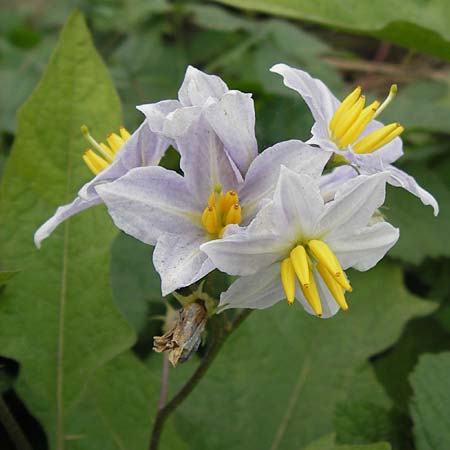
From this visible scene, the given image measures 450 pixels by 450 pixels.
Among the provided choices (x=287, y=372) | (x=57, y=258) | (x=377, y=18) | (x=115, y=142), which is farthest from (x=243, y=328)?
(x=377, y=18)

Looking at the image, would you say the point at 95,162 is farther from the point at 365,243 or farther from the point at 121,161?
the point at 365,243

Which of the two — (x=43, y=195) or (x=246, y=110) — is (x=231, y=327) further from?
(x=43, y=195)

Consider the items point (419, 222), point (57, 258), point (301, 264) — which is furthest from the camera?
point (419, 222)

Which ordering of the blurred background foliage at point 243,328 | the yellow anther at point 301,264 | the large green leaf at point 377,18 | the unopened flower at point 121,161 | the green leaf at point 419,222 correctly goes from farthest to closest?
the green leaf at point 419,222 < the large green leaf at point 377,18 < the blurred background foliage at point 243,328 < the unopened flower at point 121,161 < the yellow anther at point 301,264

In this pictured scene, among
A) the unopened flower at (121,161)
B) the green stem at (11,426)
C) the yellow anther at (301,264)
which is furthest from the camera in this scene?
the green stem at (11,426)

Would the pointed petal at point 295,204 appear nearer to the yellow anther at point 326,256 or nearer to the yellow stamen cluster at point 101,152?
the yellow anther at point 326,256

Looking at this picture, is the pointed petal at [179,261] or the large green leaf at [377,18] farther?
the large green leaf at [377,18]

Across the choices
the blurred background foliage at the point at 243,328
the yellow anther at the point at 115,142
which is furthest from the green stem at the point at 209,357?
the yellow anther at the point at 115,142
